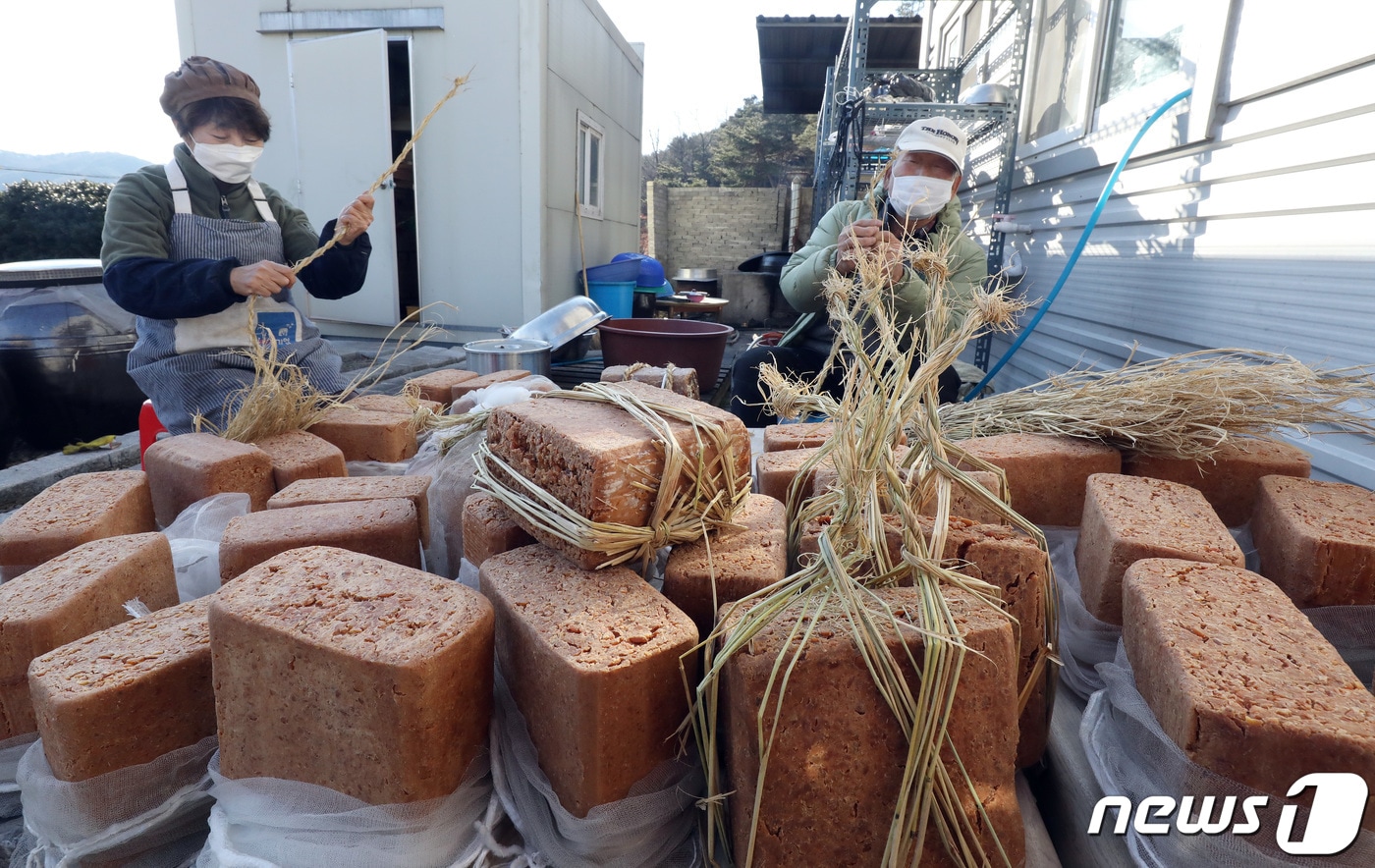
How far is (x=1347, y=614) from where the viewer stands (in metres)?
1.30

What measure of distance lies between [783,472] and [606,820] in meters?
0.91

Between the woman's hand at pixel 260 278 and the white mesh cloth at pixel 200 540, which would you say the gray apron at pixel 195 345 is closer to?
the woman's hand at pixel 260 278

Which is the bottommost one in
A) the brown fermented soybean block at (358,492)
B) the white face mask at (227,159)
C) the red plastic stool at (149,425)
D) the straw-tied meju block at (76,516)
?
the red plastic stool at (149,425)

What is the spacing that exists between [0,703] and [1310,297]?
3.51m

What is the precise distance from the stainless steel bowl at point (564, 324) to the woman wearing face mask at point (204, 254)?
1.66 meters

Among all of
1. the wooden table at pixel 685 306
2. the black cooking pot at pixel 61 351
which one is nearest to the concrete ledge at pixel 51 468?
the black cooking pot at pixel 61 351

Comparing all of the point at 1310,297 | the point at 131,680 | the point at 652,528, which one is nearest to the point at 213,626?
the point at 131,680

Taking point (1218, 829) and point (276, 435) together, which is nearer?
point (1218, 829)

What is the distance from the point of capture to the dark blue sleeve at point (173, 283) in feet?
7.91

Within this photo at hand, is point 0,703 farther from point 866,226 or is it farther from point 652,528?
point 866,226

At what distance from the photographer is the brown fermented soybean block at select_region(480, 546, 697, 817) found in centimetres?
95

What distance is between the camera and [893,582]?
1078 millimetres

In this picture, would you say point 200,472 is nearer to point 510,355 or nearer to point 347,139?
point 510,355

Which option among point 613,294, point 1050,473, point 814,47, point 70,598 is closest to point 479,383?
point 70,598
